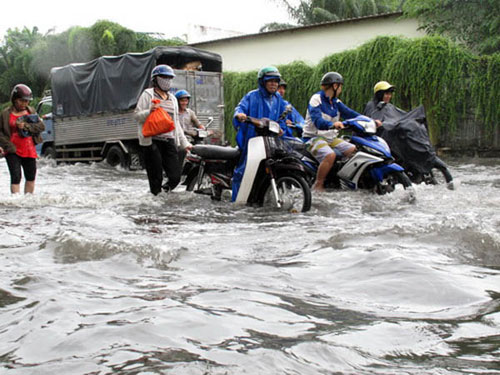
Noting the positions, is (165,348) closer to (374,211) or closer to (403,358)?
(403,358)

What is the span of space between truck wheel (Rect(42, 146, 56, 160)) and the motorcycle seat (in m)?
13.0

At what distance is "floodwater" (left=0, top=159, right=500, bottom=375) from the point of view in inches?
89.8

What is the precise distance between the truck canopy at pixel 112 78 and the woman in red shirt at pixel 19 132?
26.7ft

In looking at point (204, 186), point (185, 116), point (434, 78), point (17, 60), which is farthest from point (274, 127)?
point (17, 60)

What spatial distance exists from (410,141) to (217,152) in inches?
98.4

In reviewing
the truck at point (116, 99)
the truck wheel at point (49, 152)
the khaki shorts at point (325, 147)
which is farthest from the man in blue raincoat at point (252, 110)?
the truck wheel at point (49, 152)

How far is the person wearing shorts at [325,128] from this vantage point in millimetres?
8055

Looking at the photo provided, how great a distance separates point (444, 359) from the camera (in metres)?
2.28

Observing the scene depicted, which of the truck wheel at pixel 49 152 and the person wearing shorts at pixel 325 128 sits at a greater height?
the person wearing shorts at pixel 325 128

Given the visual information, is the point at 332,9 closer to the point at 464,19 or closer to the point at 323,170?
the point at 464,19

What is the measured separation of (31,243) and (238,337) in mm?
2942

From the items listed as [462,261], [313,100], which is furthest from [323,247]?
[313,100]

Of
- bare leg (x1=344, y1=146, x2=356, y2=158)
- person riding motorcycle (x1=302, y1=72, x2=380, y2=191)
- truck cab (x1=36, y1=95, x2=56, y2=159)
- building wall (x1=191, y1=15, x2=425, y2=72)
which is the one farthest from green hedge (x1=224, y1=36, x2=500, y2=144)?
bare leg (x1=344, y1=146, x2=356, y2=158)

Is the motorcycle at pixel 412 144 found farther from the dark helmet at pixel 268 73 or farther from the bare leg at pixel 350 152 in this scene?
the dark helmet at pixel 268 73
